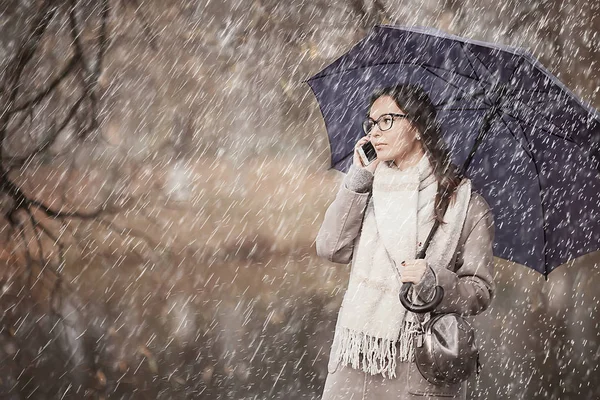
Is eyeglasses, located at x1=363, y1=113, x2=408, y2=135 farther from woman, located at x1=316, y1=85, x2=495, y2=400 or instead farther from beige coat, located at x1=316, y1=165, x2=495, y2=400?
beige coat, located at x1=316, y1=165, x2=495, y2=400

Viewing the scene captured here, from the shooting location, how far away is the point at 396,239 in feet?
6.45

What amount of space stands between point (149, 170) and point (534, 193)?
2.66m

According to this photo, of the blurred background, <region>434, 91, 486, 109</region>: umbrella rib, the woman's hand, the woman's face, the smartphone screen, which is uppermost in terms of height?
<region>434, 91, 486, 109</region>: umbrella rib

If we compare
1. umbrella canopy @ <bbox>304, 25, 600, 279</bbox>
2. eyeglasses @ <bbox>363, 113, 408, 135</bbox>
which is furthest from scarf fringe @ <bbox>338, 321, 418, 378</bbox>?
eyeglasses @ <bbox>363, 113, 408, 135</bbox>

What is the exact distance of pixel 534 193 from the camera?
2.08 meters

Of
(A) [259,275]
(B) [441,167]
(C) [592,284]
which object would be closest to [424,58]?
(B) [441,167]

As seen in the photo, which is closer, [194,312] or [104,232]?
[104,232]

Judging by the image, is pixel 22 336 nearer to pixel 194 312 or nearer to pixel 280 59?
pixel 194 312

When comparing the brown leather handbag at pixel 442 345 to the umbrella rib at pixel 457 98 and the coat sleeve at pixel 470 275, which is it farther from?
the umbrella rib at pixel 457 98

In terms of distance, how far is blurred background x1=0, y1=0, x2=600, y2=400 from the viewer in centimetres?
371

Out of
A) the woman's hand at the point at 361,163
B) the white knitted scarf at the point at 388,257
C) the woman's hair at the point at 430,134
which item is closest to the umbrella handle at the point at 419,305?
the white knitted scarf at the point at 388,257

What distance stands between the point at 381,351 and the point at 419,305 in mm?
210

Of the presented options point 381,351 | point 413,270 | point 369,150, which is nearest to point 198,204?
point 369,150

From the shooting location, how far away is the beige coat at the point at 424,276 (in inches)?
73.8
